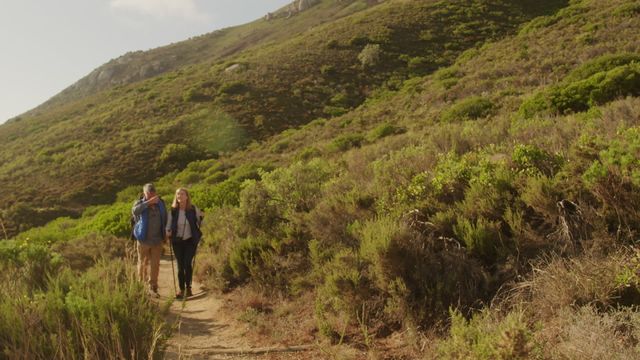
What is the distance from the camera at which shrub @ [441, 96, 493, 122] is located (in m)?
15.6

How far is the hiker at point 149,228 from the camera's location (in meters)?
7.45

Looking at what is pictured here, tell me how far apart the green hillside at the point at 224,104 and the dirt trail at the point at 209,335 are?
A: 17.0m

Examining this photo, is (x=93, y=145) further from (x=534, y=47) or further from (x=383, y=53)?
(x=534, y=47)

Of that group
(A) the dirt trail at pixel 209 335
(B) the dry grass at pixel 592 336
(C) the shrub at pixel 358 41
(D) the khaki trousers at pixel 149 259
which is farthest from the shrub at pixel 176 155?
(B) the dry grass at pixel 592 336

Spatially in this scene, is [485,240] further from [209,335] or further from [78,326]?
[78,326]

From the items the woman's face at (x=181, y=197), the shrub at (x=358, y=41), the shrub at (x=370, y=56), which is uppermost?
the shrub at (x=358, y=41)

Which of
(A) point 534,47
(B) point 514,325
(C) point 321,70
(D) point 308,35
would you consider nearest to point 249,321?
(B) point 514,325

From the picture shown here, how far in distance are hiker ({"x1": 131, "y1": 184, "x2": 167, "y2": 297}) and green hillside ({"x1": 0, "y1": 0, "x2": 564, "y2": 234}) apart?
627 inches

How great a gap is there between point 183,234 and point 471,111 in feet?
39.2

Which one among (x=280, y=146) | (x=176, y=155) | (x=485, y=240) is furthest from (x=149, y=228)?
(x=176, y=155)

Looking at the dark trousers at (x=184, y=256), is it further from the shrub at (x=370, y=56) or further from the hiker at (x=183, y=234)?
the shrub at (x=370, y=56)

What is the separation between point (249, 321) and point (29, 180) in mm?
25725

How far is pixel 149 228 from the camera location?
7543mm

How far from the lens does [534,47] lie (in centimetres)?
2523
